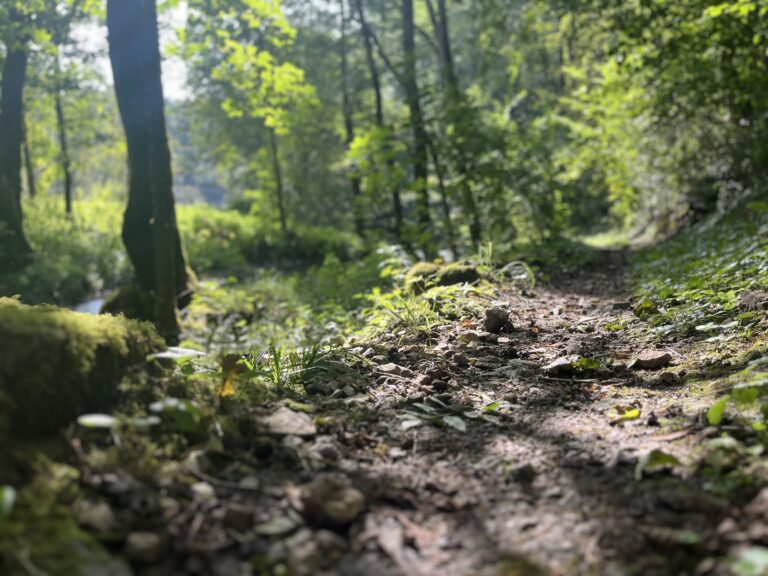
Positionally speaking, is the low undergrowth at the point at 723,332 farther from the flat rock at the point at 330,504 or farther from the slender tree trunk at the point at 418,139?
the slender tree trunk at the point at 418,139

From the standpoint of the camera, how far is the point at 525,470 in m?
2.15

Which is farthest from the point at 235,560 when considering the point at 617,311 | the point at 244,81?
the point at 244,81

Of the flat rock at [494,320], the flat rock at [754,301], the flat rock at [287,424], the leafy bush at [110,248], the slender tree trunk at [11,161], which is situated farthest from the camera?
the slender tree trunk at [11,161]

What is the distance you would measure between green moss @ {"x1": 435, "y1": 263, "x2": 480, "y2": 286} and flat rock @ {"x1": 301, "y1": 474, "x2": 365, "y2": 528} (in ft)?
12.5

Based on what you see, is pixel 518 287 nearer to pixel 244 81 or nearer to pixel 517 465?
pixel 517 465

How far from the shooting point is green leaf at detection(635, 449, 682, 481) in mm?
2020

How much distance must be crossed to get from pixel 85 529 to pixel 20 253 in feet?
40.4

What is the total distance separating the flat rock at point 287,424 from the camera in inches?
91.4

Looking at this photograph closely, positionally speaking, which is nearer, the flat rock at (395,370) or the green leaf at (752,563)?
the green leaf at (752,563)

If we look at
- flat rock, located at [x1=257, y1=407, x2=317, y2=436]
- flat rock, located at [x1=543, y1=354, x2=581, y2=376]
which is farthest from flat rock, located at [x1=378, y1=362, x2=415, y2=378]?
flat rock, located at [x1=257, y1=407, x2=317, y2=436]

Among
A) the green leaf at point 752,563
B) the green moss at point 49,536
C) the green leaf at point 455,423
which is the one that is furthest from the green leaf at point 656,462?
the green moss at point 49,536

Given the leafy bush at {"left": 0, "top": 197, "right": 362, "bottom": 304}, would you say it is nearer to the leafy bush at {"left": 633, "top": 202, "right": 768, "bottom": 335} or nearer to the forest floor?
the leafy bush at {"left": 633, "top": 202, "right": 768, "bottom": 335}

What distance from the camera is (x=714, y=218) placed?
9305mm

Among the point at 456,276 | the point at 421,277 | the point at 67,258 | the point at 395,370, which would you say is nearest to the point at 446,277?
the point at 456,276
